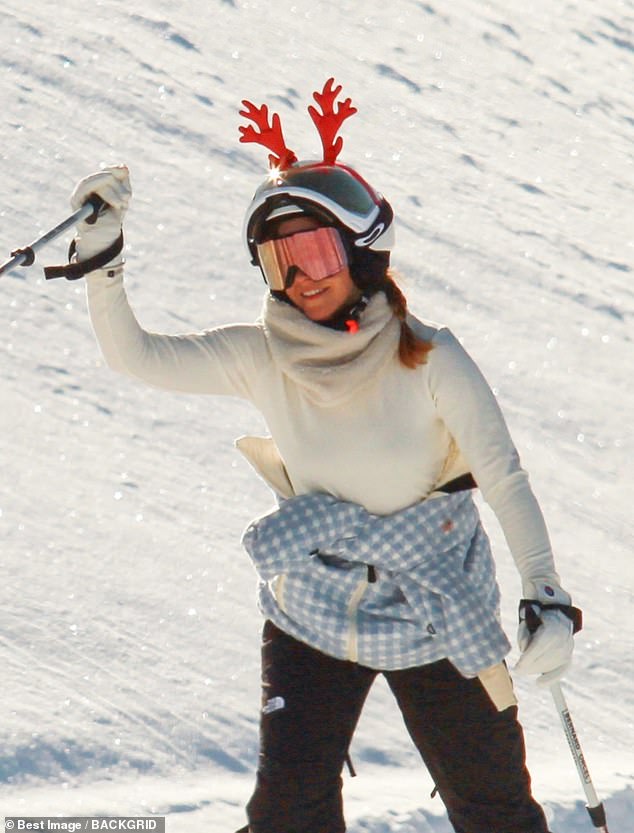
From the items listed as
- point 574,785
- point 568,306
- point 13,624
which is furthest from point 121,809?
point 568,306

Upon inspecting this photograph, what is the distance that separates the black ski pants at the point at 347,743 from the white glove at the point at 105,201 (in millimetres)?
905

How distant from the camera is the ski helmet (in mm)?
3105

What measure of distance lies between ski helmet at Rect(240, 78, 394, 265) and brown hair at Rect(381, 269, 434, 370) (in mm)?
89

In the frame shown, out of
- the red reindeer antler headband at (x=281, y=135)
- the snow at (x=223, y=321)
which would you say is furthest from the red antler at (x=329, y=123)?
the snow at (x=223, y=321)

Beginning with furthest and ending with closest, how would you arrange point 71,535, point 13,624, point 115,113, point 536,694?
point 115,113 < point 71,535 < point 536,694 < point 13,624

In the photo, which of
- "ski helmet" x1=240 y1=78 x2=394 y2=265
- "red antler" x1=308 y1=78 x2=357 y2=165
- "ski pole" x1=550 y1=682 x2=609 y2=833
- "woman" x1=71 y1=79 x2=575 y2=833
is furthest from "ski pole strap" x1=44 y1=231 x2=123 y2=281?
"ski pole" x1=550 y1=682 x2=609 y2=833

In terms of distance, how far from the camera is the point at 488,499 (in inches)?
122

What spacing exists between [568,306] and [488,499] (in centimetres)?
582

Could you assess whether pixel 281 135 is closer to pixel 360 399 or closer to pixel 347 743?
pixel 360 399

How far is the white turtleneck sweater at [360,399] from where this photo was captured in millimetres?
3049

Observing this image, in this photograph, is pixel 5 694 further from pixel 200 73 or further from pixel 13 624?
pixel 200 73

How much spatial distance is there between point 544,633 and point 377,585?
0.36 meters

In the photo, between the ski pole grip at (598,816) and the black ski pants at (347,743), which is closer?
the black ski pants at (347,743)

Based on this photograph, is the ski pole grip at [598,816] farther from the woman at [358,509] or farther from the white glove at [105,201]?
the white glove at [105,201]
